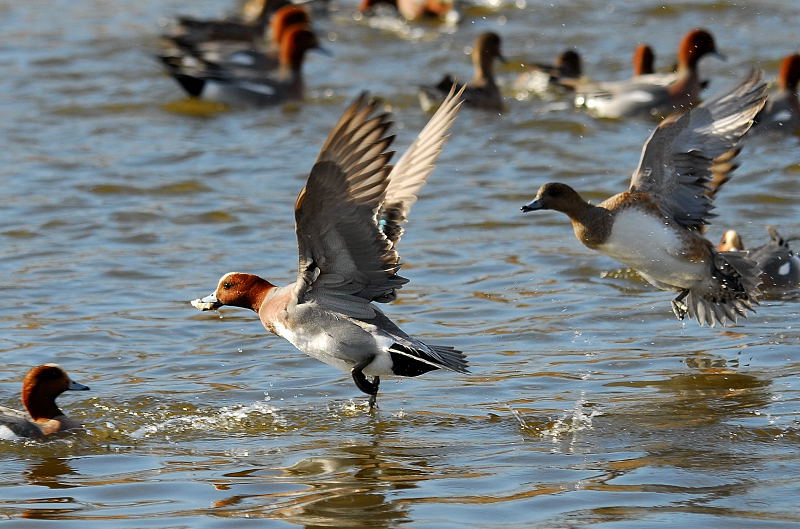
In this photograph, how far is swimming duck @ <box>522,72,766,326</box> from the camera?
6.91 meters

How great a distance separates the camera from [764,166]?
11086 millimetres

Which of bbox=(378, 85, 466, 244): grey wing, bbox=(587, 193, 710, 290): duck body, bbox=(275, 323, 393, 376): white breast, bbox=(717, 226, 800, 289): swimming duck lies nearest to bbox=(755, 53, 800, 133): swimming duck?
Result: bbox=(717, 226, 800, 289): swimming duck

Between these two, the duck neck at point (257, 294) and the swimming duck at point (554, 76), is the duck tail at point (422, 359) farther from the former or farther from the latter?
the swimming duck at point (554, 76)

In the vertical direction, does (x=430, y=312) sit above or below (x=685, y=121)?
below

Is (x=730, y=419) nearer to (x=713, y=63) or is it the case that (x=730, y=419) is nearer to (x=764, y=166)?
(x=764, y=166)

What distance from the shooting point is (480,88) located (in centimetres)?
1325

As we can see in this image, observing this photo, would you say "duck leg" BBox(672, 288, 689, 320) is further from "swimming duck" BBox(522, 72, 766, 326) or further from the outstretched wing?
the outstretched wing

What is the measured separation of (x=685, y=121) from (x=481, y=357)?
158 cm

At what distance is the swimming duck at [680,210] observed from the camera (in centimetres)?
691

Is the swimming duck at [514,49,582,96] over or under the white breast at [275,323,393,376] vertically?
over

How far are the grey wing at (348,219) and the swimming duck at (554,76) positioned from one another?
25.4 ft

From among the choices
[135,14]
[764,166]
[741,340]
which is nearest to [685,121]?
[741,340]

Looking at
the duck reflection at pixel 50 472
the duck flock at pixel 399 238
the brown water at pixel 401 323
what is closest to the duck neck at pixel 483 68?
the brown water at pixel 401 323

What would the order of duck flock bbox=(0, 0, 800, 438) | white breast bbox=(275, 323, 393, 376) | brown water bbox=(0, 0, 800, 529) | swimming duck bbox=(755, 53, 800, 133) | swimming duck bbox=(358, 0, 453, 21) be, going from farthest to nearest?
swimming duck bbox=(358, 0, 453, 21), swimming duck bbox=(755, 53, 800, 133), white breast bbox=(275, 323, 393, 376), duck flock bbox=(0, 0, 800, 438), brown water bbox=(0, 0, 800, 529)
